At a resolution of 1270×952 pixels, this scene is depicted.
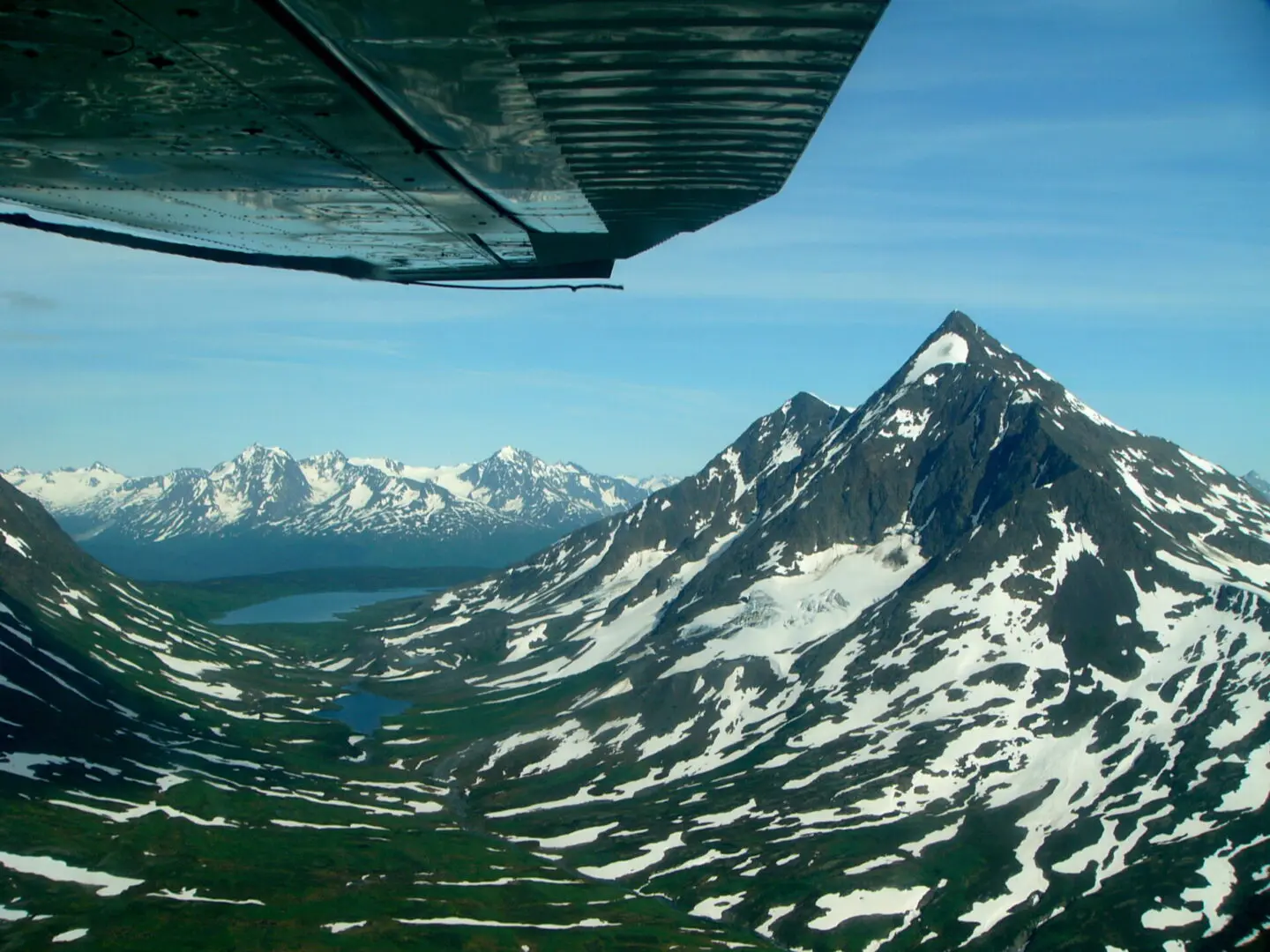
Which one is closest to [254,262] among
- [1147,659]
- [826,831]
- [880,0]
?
[880,0]

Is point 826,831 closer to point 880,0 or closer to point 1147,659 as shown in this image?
point 1147,659

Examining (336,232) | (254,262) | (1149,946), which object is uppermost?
(254,262)

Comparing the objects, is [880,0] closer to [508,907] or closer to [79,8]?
[79,8]

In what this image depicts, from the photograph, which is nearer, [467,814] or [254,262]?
[254,262]

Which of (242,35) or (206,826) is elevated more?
(206,826)

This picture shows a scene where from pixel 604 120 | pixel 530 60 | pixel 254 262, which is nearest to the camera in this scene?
pixel 530 60

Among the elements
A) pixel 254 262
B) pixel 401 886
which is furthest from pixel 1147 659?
pixel 254 262

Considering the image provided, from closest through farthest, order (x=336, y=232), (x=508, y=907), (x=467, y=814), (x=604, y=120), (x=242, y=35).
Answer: (x=242, y=35) → (x=604, y=120) → (x=336, y=232) → (x=508, y=907) → (x=467, y=814)
